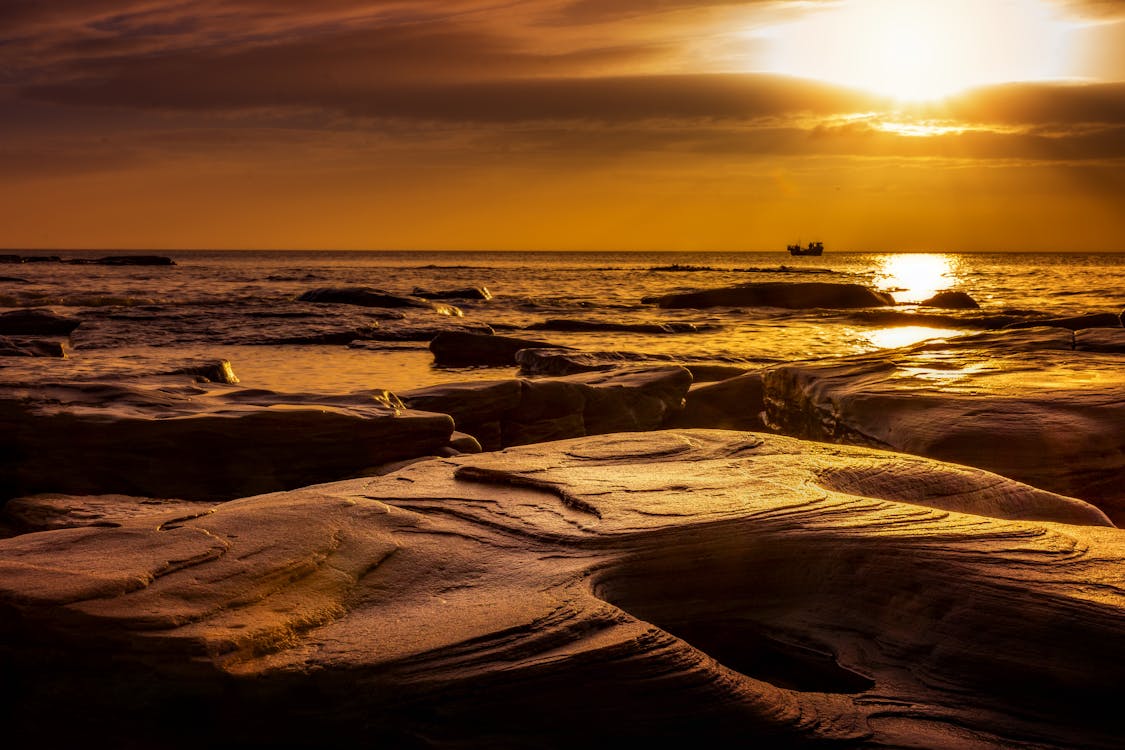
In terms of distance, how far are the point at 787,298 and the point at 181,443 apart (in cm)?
2796

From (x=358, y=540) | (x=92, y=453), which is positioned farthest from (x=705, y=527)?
(x=92, y=453)

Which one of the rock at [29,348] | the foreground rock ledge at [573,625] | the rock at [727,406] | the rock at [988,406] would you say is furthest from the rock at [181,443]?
the rock at [29,348]

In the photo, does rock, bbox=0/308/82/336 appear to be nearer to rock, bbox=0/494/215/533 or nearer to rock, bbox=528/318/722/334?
rock, bbox=528/318/722/334

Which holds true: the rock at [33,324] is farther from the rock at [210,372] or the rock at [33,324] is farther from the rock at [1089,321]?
the rock at [1089,321]

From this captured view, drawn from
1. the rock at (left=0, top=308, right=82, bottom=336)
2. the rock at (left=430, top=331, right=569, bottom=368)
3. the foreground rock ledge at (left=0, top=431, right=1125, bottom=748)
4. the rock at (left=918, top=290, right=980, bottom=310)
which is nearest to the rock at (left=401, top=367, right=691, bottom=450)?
the foreground rock ledge at (left=0, top=431, right=1125, bottom=748)

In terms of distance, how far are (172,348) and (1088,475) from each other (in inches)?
581

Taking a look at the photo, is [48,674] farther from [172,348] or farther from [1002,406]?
[172,348]

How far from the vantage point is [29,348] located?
473 inches

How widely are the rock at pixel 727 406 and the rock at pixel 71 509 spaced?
196 inches

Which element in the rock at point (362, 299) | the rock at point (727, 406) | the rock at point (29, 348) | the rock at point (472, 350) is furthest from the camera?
the rock at point (362, 299)

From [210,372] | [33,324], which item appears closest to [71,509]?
[210,372]

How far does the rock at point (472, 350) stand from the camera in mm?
14250

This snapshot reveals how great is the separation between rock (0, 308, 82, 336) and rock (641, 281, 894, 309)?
18832 mm

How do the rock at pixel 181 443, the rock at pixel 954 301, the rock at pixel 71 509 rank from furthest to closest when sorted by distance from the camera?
the rock at pixel 954 301 < the rock at pixel 181 443 < the rock at pixel 71 509
